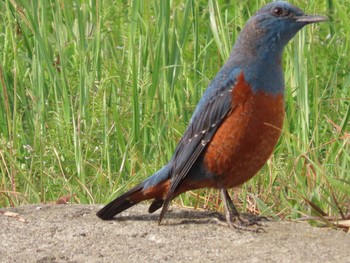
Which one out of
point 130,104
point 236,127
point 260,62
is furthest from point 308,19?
point 130,104

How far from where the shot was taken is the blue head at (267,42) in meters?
4.80

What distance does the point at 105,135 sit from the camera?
229 inches

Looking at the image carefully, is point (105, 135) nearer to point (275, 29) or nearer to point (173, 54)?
point (173, 54)

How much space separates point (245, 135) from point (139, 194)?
586mm

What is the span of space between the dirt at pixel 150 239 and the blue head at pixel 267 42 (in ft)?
2.23

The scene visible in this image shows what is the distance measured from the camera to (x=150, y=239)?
179 inches

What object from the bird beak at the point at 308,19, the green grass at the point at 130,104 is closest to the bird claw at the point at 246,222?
the green grass at the point at 130,104

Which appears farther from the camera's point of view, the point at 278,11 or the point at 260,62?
the point at 278,11

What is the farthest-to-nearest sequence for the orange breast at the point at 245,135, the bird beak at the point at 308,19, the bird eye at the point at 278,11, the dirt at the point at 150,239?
1. the bird eye at the point at 278,11
2. the bird beak at the point at 308,19
3. the orange breast at the point at 245,135
4. the dirt at the point at 150,239

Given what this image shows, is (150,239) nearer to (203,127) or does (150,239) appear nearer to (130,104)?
(203,127)

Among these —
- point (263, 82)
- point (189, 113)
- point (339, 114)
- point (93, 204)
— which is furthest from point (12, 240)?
point (339, 114)

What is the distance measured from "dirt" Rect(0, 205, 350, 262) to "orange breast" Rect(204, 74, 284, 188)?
0.27 m

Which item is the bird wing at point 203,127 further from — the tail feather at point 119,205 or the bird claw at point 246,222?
the bird claw at point 246,222

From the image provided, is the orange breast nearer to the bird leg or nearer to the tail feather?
the bird leg
